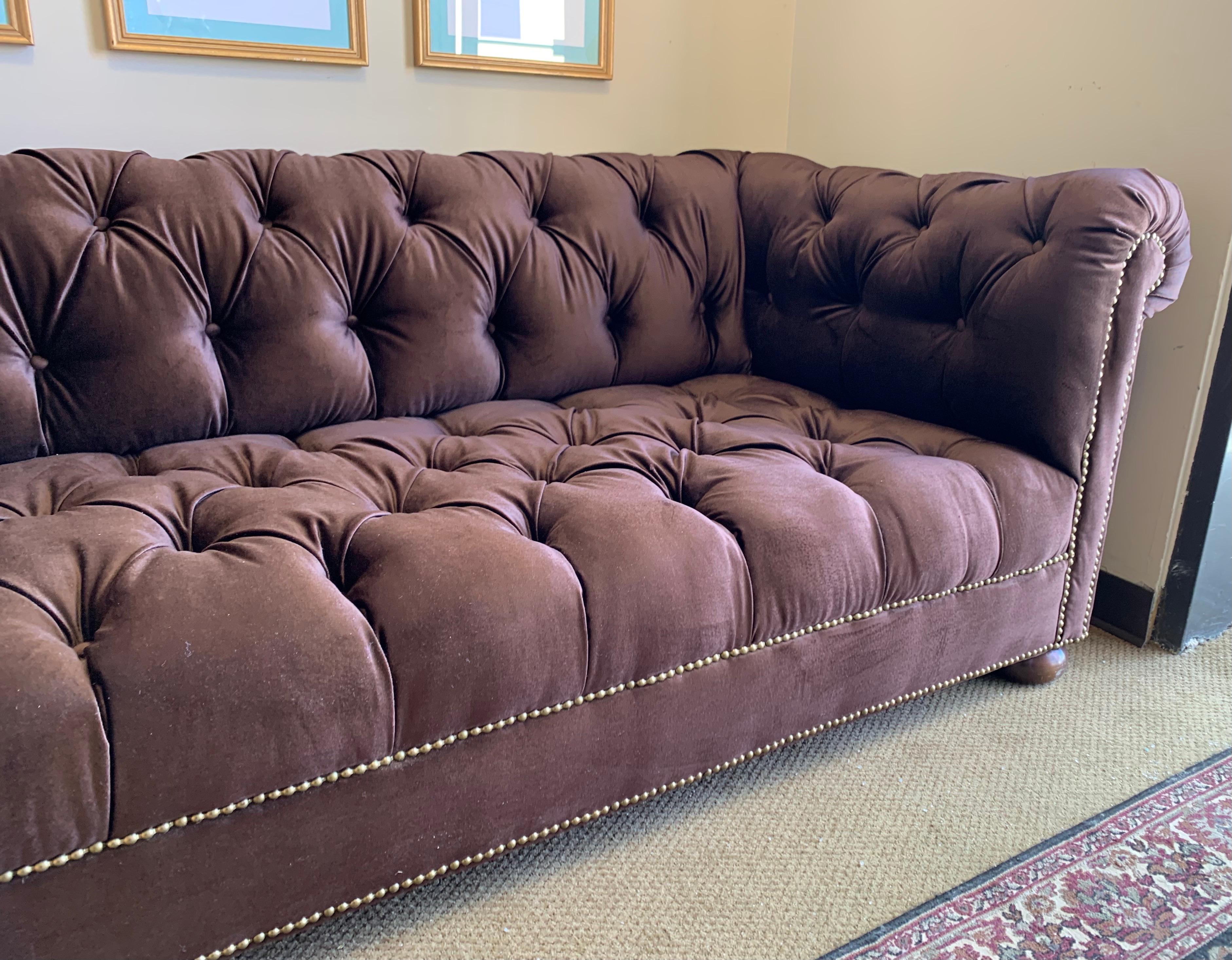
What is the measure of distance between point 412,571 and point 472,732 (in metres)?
0.18

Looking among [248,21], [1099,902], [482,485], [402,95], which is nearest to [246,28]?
[248,21]

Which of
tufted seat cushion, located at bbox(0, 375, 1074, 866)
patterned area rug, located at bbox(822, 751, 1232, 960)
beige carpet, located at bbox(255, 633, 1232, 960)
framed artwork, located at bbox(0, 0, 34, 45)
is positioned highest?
framed artwork, located at bbox(0, 0, 34, 45)

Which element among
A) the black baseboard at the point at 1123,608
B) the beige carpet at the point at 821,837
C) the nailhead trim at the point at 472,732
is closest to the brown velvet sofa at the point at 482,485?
the nailhead trim at the point at 472,732

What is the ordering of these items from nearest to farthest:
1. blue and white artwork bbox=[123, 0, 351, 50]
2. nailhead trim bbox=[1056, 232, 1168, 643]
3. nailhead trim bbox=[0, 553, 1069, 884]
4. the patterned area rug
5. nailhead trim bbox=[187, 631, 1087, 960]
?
nailhead trim bbox=[0, 553, 1069, 884] → nailhead trim bbox=[187, 631, 1087, 960] → the patterned area rug → nailhead trim bbox=[1056, 232, 1168, 643] → blue and white artwork bbox=[123, 0, 351, 50]

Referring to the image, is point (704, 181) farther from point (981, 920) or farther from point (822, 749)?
point (981, 920)

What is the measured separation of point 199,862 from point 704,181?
4.83ft

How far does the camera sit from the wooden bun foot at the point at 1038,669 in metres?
1.51

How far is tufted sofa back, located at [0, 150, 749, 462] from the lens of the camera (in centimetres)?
131

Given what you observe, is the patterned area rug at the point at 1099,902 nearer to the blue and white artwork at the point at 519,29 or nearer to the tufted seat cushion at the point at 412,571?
the tufted seat cushion at the point at 412,571

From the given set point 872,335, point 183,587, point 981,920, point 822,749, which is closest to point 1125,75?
point 872,335

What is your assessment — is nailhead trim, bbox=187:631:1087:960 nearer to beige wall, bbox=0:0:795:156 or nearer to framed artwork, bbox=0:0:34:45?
beige wall, bbox=0:0:795:156

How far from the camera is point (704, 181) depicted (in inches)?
71.9

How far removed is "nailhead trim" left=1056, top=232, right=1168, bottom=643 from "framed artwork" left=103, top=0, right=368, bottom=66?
138 cm

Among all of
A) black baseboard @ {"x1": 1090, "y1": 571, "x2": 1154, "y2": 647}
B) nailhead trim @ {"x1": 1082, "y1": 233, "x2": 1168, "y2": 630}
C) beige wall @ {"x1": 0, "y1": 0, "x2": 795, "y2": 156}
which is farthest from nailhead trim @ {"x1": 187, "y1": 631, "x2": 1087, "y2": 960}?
beige wall @ {"x1": 0, "y1": 0, "x2": 795, "y2": 156}
